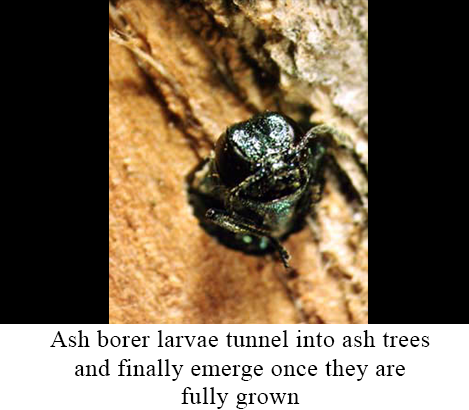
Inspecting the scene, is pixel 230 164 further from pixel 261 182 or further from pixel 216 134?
pixel 216 134

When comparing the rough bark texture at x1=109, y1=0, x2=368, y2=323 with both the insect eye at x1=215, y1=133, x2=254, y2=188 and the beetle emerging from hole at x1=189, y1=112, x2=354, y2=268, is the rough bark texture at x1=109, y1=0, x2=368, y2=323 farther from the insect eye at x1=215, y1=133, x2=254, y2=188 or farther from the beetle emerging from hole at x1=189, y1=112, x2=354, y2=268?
the insect eye at x1=215, y1=133, x2=254, y2=188

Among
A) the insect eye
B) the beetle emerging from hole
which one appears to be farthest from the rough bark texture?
the insect eye

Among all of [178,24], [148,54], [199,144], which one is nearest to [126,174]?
[199,144]

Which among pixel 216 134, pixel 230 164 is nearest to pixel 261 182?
pixel 230 164

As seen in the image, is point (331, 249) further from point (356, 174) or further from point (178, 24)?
point (178, 24)

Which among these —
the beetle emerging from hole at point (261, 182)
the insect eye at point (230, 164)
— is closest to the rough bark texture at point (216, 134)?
the beetle emerging from hole at point (261, 182)

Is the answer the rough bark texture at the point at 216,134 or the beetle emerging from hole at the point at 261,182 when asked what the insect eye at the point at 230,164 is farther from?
the rough bark texture at the point at 216,134
